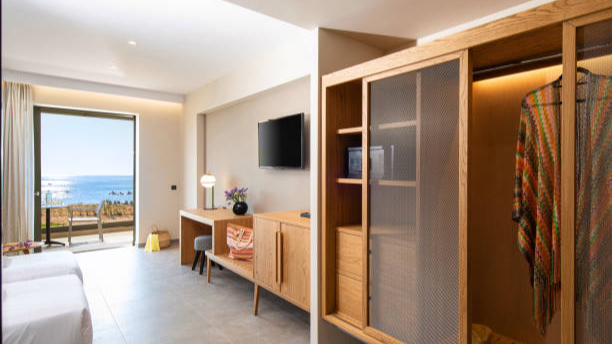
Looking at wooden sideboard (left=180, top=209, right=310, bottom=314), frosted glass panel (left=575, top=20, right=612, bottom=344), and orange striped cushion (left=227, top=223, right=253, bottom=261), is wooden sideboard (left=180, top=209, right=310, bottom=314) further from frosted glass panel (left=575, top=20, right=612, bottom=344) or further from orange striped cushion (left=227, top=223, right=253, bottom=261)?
frosted glass panel (left=575, top=20, right=612, bottom=344)

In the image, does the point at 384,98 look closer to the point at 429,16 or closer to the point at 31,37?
the point at 429,16

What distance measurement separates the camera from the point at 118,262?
15.9ft

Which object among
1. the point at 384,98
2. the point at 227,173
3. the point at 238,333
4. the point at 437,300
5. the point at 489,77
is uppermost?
the point at 489,77

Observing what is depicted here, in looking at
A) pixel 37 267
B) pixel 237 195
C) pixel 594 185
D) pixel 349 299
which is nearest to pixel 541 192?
pixel 594 185

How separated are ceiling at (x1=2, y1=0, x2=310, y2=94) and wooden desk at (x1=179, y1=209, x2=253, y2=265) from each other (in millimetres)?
1817

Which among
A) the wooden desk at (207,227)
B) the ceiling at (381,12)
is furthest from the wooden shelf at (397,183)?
the wooden desk at (207,227)

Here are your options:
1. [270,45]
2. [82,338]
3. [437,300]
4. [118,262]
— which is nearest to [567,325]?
[437,300]

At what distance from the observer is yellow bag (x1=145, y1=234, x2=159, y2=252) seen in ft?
18.1

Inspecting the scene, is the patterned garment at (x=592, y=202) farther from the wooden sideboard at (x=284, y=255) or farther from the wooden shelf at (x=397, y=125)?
the wooden sideboard at (x=284, y=255)

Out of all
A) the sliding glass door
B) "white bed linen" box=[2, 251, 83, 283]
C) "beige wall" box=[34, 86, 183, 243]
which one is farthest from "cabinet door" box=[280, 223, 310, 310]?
the sliding glass door

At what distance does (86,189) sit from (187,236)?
2129mm

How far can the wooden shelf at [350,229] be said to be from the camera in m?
2.28

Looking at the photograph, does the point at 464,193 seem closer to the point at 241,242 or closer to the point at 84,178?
the point at 241,242

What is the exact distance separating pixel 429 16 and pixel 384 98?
0.69m
